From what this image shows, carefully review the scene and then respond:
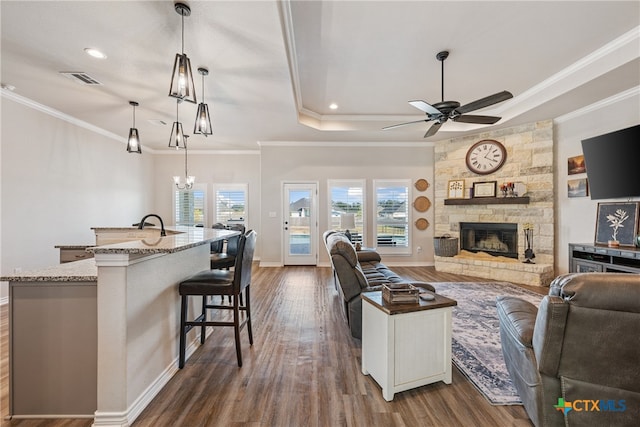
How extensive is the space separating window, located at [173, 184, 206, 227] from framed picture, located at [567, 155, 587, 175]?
25.8 feet

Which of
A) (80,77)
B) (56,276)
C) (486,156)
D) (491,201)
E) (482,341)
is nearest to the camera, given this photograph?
(56,276)

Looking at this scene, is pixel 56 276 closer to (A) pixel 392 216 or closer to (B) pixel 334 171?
(B) pixel 334 171

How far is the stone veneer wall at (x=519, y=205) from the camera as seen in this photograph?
15.8 feet

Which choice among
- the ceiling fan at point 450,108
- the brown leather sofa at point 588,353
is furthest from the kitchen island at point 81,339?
the ceiling fan at point 450,108

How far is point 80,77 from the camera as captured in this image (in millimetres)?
3256

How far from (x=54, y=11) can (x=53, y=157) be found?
316 centimetres

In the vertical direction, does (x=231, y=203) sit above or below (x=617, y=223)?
above

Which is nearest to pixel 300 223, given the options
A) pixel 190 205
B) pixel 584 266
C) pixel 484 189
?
pixel 190 205

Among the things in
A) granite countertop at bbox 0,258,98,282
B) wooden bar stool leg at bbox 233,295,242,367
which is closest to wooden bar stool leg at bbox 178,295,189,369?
wooden bar stool leg at bbox 233,295,242,367

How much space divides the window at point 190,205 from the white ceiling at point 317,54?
2.61m

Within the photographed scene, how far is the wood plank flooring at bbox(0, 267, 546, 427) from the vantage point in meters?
1.67

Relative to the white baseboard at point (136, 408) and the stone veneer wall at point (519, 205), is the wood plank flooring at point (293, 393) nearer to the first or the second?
the white baseboard at point (136, 408)

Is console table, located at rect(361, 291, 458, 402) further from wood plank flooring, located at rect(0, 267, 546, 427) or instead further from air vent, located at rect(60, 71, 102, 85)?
air vent, located at rect(60, 71, 102, 85)

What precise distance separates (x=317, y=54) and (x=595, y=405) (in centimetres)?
368
